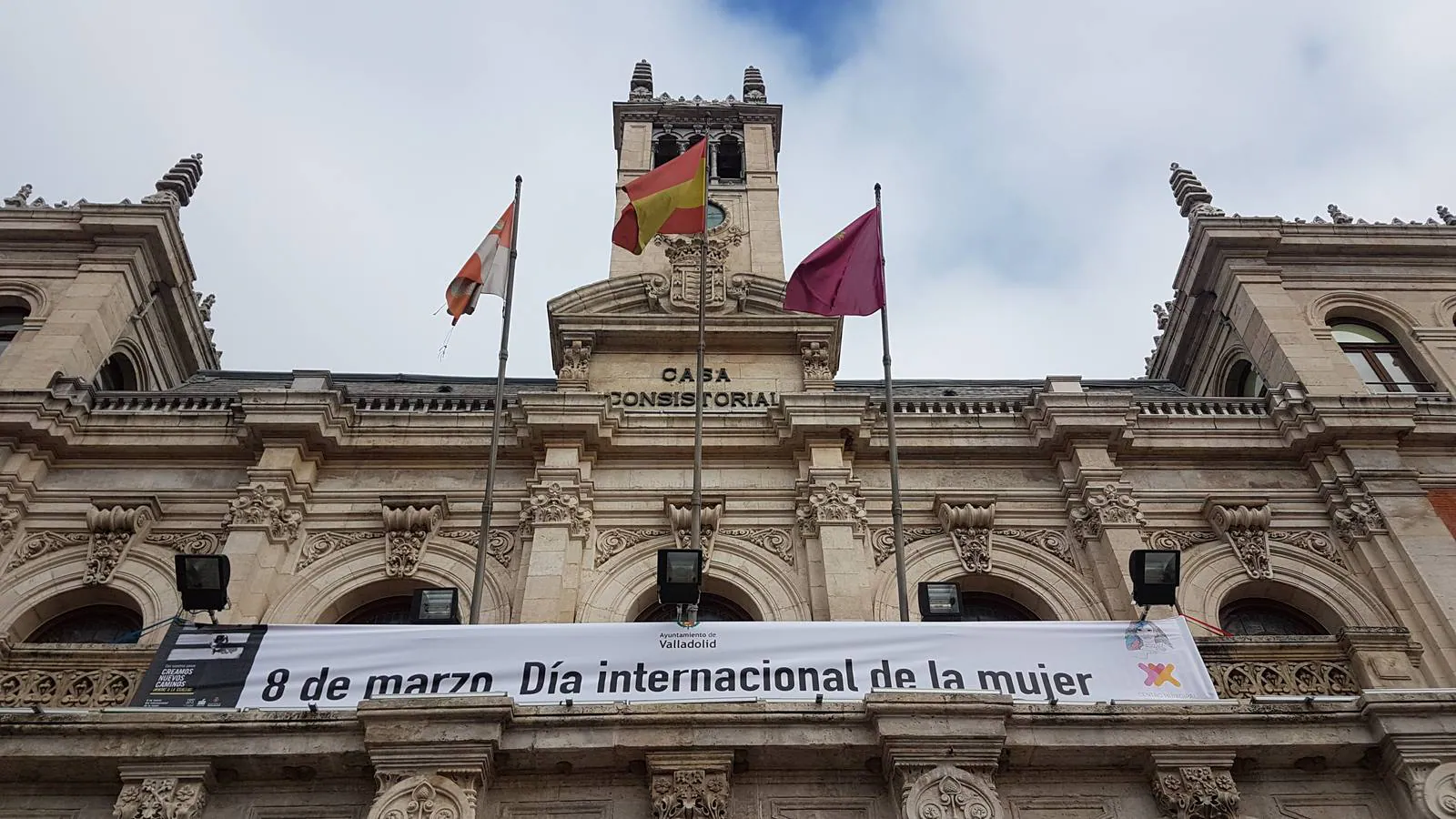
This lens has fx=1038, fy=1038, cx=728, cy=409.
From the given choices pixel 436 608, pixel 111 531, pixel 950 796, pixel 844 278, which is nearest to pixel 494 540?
pixel 436 608

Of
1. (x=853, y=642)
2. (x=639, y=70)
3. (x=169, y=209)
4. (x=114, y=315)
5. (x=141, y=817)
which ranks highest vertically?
(x=639, y=70)

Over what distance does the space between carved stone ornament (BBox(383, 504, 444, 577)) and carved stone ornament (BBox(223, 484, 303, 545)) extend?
148 centimetres

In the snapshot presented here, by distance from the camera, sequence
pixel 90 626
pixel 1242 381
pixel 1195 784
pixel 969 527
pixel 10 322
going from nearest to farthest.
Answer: pixel 1195 784, pixel 90 626, pixel 969 527, pixel 10 322, pixel 1242 381

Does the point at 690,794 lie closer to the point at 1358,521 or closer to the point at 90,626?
the point at 90,626

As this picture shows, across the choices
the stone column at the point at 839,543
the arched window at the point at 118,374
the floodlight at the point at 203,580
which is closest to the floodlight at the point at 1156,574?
the stone column at the point at 839,543

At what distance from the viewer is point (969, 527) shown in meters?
17.4

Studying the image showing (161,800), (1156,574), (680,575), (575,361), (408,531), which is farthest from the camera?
(575,361)

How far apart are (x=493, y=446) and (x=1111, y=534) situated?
9972mm

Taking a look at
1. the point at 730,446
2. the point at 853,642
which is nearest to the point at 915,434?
the point at 730,446

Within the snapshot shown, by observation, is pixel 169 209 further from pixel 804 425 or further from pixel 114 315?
pixel 804 425

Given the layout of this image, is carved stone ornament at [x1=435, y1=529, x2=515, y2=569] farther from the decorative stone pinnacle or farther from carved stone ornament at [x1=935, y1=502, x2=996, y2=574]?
the decorative stone pinnacle

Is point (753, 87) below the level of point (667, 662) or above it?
above

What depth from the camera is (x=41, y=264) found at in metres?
21.7

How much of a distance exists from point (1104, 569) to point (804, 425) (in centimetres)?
536
